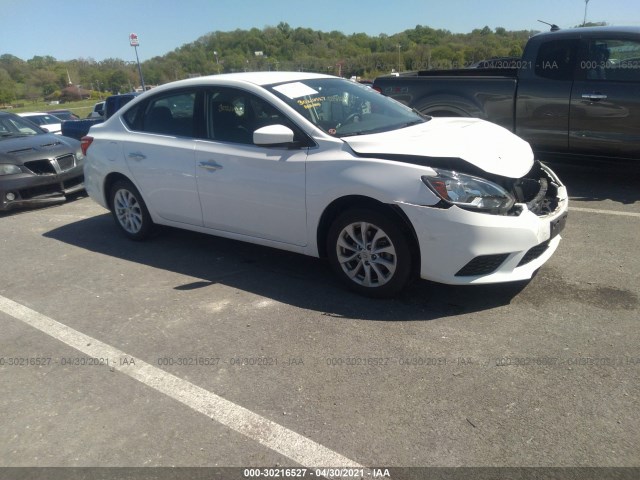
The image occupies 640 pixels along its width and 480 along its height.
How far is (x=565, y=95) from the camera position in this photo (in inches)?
254

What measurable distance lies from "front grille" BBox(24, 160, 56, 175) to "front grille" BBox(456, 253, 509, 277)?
653cm

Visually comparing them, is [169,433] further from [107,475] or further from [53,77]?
[53,77]

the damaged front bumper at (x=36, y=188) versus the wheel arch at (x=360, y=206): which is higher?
the wheel arch at (x=360, y=206)

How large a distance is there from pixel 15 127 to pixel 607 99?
8.79m

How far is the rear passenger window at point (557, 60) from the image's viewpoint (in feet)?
21.3

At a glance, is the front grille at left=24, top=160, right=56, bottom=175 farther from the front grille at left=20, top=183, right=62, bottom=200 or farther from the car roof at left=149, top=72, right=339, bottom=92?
the car roof at left=149, top=72, right=339, bottom=92

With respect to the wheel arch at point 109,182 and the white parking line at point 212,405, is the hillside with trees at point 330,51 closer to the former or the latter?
the wheel arch at point 109,182

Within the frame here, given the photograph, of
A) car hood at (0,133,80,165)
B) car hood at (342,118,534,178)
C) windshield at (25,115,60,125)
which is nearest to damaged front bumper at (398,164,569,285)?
car hood at (342,118,534,178)

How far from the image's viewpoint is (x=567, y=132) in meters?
6.52

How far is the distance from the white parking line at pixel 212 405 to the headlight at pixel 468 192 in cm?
183

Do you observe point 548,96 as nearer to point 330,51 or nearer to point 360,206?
point 360,206

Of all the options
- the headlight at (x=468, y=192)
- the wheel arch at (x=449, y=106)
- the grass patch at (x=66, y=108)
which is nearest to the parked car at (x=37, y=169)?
the wheel arch at (x=449, y=106)

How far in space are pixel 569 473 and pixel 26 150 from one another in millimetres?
8002

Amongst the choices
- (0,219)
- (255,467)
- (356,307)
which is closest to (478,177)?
(356,307)
